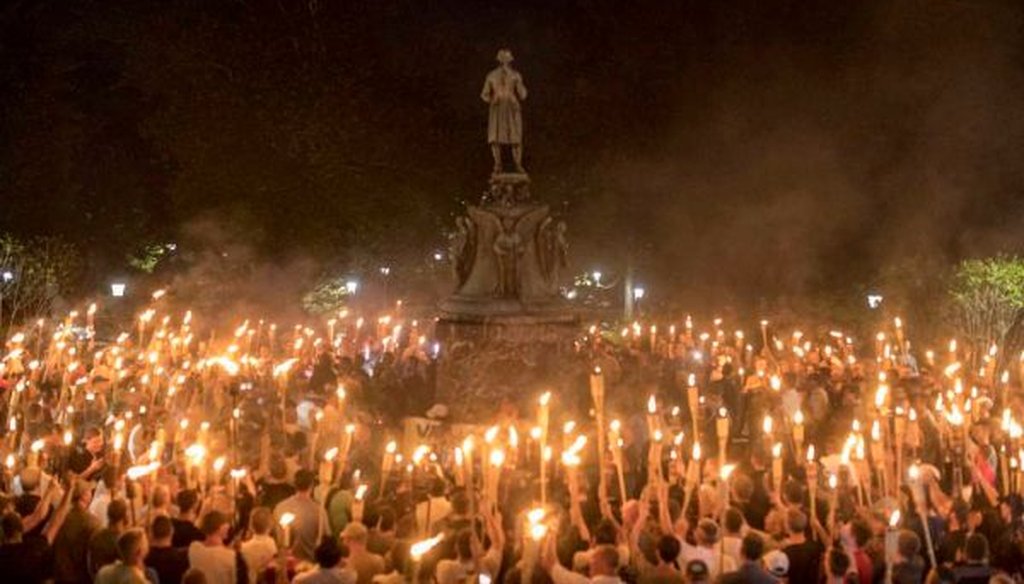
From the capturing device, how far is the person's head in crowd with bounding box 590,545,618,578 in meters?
6.45

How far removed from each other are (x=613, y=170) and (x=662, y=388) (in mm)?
16302

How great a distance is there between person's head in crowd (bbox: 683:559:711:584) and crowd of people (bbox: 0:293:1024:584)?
0.01 meters

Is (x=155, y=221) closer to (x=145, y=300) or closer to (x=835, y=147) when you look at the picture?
(x=145, y=300)

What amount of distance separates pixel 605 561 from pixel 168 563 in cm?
304

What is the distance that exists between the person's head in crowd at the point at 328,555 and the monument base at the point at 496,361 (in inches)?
354

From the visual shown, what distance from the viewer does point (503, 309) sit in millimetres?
16297

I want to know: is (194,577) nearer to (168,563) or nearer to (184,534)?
(168,563)

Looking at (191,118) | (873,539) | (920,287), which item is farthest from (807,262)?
(873,539)

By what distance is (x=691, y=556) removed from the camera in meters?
7.18

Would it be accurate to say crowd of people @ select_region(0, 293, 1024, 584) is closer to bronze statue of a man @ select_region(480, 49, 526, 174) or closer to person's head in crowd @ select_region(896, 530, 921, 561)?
person's head in crowd @ select_region(896, 530, 921, 561)

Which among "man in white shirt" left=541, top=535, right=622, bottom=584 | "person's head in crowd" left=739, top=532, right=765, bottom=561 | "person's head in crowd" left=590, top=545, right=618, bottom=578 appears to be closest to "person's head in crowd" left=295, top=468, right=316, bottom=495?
"man in white shirt" left=541, top=535, right=622, bottom=584

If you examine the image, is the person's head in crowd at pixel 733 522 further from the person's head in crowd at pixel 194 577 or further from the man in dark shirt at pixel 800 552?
the person's head in crowd at pixel 194 577

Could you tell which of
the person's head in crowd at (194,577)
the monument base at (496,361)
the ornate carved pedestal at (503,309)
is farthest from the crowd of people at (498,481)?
the ornate carved pedestal at (503,309)

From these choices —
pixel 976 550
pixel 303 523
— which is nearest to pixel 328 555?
pixel 303 523
